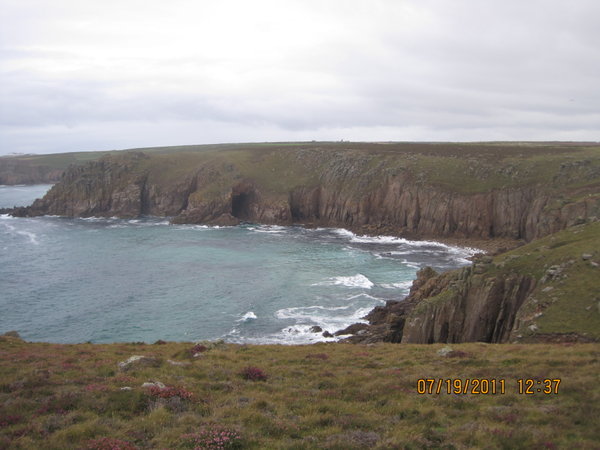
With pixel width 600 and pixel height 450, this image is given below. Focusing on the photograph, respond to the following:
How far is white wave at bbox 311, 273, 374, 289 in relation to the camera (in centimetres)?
5928

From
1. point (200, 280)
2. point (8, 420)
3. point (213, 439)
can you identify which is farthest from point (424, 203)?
point (8, 420)

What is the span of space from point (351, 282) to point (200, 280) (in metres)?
21.6

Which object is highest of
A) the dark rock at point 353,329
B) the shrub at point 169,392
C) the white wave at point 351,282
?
the shrub at point 169,392

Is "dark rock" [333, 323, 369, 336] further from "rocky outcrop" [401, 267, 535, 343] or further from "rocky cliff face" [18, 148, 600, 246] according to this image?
"rocky cliff face" [18, 148, 600, 246]

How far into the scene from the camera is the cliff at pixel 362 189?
3216 inches

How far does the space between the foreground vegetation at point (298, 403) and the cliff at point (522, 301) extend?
3.72m

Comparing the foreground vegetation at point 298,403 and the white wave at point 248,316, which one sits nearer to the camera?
the foreground vegetation at point 298,403

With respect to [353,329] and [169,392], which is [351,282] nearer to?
[353,329]

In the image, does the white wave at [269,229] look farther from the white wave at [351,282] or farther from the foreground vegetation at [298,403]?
the foreground vegetation at [298,403]

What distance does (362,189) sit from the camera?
102875 millimetres

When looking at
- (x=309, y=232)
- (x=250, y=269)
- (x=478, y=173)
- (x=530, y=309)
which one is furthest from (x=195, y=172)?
(x=530, y=309)

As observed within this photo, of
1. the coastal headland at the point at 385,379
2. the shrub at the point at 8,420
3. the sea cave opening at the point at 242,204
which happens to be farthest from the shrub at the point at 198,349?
the sea cave opening at the point at 242,204

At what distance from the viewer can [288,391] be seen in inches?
720

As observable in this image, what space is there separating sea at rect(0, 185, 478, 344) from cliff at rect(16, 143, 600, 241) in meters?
8.54
